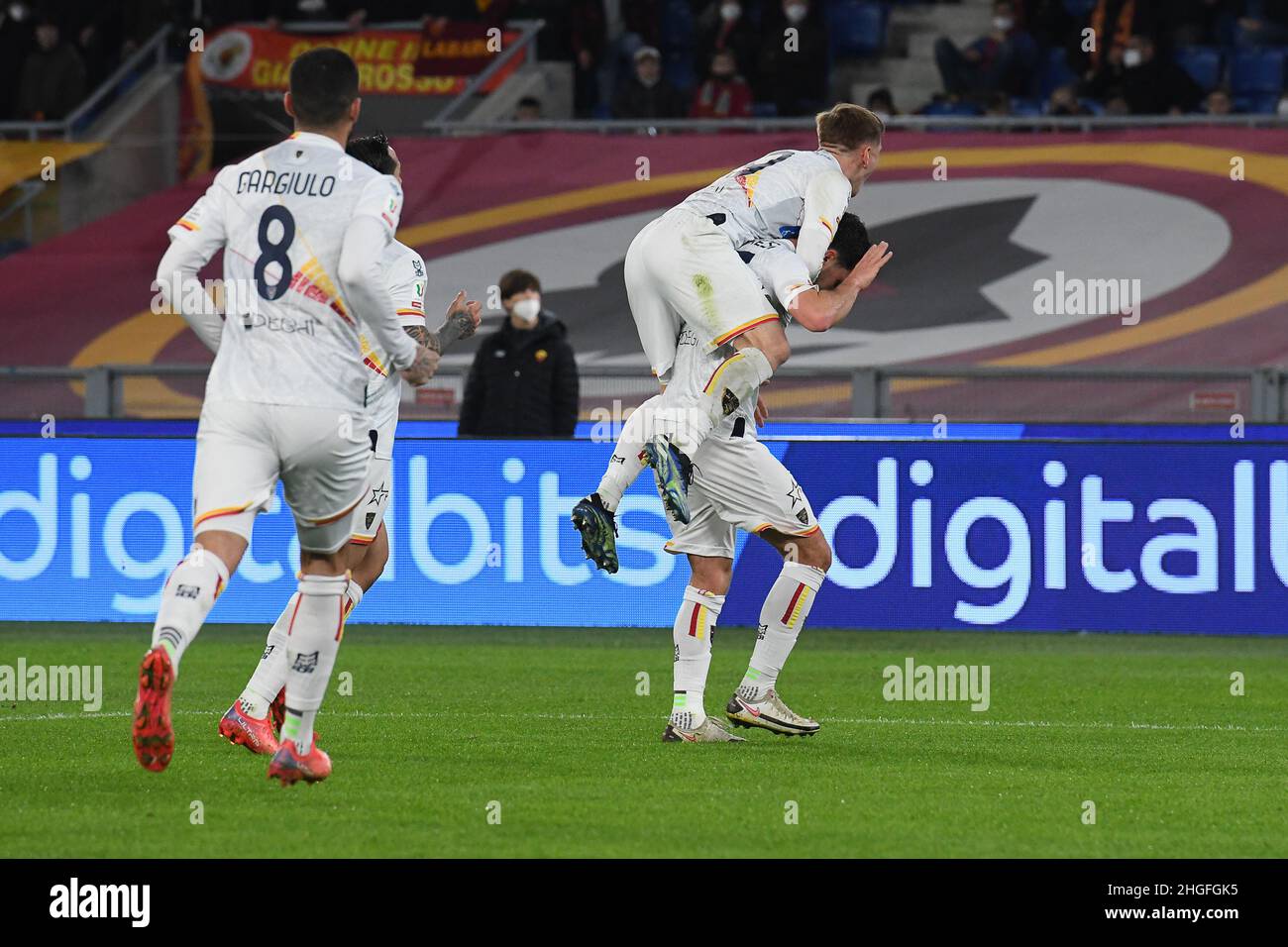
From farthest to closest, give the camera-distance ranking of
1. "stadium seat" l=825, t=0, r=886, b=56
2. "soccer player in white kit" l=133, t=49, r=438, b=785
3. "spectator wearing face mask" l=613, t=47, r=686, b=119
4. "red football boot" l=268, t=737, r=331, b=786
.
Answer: "stadium seat" l=825, t=0, r=886, b=56
"spectator wearing face mask" l=613, t=47, r=686, b=119
"red football boot" l=268, t=737, r=331, b=786
"soccer player in white kit" l=133, t=49, r=438, b=785

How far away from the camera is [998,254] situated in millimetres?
18266

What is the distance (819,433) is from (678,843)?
26.5 feet

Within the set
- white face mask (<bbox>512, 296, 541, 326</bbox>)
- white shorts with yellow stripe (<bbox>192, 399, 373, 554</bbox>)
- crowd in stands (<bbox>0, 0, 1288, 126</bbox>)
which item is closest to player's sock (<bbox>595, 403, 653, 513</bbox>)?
white shorts with yellow stripe (<bbox>192, 399, 373, 554</bbox>)

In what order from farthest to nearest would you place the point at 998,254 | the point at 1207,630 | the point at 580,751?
the point at 998,254 → the point at 1207,630 → the point at 580,751

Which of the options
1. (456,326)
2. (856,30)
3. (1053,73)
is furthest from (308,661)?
(856,30)

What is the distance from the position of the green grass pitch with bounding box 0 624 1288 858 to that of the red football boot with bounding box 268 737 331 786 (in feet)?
0.20

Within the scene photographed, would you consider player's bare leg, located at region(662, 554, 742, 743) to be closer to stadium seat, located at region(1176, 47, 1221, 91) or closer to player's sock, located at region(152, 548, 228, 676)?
player's sock, located at region(152, 548, 228, 676)

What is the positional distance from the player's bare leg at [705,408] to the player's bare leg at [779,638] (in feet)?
1.59

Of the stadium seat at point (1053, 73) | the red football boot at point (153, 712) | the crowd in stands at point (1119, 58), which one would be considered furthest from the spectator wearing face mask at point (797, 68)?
the red football boot at point (153, 712)

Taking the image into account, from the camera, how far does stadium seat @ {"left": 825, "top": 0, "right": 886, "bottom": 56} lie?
22.0 metres

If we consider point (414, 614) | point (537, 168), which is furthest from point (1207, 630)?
point (537, 168)

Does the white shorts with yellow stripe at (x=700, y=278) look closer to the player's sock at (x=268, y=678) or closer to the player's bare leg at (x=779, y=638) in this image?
the player's bare leg at (x=779, y=638)

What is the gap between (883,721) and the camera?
909 cm
